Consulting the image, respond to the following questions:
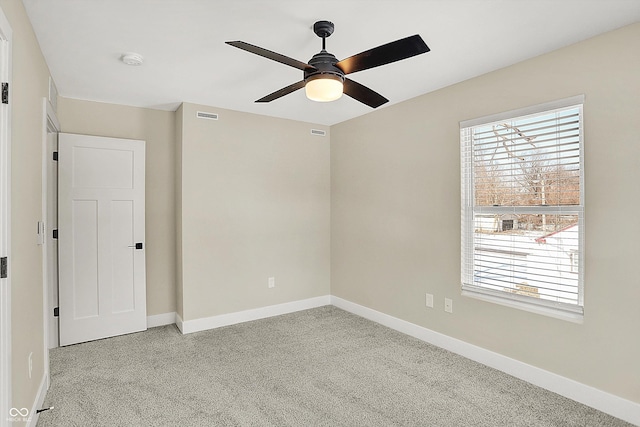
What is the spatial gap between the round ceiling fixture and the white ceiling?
51mm

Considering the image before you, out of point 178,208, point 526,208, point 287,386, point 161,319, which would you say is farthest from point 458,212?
point 161,319

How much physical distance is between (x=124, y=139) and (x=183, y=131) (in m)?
0.66

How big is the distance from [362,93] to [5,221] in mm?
2159

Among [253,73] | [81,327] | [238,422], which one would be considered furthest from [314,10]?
[81,327]

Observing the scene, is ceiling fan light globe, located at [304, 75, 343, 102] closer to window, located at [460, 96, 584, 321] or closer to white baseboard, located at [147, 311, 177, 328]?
window, located at [460, 96, 584, 321]

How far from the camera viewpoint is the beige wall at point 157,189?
4008mm

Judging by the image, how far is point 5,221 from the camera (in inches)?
67.6

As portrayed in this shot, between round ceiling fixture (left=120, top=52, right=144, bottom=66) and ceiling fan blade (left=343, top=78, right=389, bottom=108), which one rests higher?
round ceiling fixture (left=120, top=52, right=144, bottom=66)

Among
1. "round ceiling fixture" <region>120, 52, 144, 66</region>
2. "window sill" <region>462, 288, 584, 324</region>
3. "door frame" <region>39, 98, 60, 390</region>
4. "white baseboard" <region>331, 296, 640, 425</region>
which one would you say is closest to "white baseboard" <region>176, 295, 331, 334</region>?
"white baseboard" <region>331, 296, 640, 425</region>

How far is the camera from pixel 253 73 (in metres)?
3.08

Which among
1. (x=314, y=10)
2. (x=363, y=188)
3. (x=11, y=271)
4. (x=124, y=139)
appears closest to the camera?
(x=11, y=271)

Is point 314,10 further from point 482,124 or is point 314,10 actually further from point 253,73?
point 482,124

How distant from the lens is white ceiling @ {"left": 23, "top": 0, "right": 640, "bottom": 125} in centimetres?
208

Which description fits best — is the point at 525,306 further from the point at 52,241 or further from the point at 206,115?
the point at 52,241
